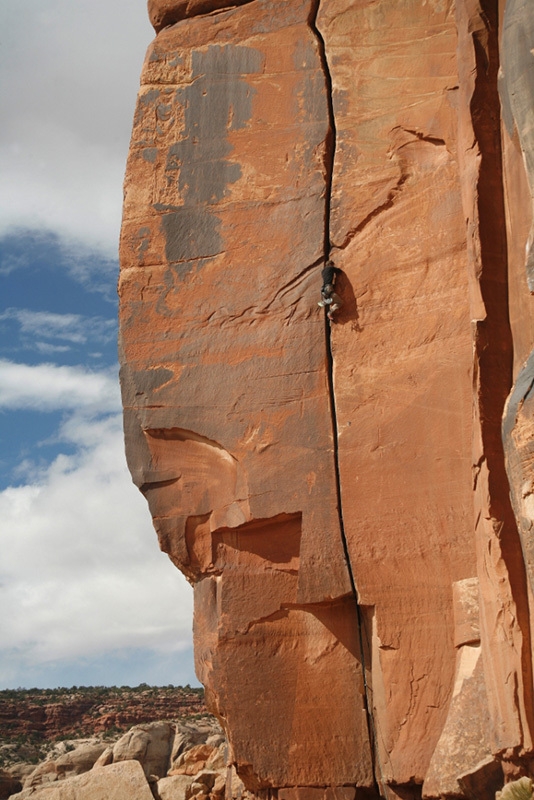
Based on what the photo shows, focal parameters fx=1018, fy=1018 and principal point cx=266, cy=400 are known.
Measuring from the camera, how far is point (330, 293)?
277 inches

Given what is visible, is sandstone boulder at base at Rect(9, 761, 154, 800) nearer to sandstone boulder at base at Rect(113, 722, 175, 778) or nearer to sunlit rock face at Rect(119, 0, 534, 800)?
sandstone boulder at base at Rect(113, 722, 175, 778)

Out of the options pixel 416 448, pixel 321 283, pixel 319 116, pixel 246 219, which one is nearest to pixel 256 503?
pixel 416 448

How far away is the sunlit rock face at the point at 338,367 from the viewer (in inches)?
244

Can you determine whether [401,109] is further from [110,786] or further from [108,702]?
[108,702]

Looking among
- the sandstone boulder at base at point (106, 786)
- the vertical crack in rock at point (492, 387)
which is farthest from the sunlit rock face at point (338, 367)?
the sandstone boulder at base at point (106, 786)

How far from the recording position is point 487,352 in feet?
20.0

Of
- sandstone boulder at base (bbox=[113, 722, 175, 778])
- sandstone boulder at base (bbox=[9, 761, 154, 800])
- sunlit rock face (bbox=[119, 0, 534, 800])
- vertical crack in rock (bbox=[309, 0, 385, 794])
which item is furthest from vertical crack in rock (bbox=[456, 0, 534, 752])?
sandstone boulder at base (bbox=[113, 722, 175, 778])

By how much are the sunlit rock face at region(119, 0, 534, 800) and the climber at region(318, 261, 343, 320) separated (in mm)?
60

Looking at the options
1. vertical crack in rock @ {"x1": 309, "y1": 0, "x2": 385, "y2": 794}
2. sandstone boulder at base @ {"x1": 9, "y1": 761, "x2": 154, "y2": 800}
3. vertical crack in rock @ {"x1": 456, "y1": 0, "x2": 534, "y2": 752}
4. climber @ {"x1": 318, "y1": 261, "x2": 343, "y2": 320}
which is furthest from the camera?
sandstone boulder at base @ {"x1": 9, "y1": 761, "x2": 154, "y2": 800}

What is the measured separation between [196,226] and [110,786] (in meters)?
8.27

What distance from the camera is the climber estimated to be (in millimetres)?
7027

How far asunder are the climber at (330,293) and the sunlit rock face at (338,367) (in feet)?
0.20

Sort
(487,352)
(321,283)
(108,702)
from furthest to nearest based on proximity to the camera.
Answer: (108,702) < (321,283) < (487,352)

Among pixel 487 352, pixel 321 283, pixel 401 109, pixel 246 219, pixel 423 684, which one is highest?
pixel 401 109
